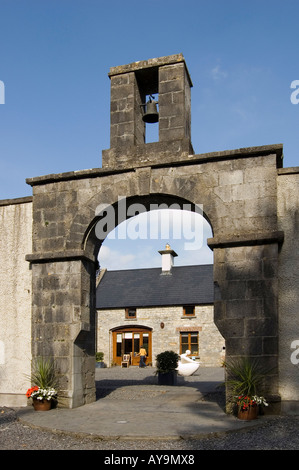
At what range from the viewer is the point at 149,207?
29.7 ft

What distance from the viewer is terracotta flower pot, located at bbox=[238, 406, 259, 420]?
691 cm

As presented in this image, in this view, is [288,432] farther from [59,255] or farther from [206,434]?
[59,255]

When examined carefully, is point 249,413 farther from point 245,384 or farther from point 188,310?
point 188,310

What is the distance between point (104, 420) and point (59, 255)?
296cm

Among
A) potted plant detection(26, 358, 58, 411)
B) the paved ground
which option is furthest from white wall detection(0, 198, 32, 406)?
the paved ground

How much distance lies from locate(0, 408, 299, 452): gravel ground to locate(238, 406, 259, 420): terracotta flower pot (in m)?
0.25

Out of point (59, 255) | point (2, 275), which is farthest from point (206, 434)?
point (2, 275)

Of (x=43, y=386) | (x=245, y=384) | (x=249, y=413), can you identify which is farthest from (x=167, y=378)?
(x=249, y=413)

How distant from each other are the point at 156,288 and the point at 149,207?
18.4 m

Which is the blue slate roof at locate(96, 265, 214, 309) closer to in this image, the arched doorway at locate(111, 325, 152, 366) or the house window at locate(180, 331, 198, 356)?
the arched doorway at locate(111, 325, 152, 366)

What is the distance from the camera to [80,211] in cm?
889

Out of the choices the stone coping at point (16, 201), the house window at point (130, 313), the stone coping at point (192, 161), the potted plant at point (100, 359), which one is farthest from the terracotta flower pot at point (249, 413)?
the house window at point (130, 313)

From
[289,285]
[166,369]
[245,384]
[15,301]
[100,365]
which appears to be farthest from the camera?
[100,365]

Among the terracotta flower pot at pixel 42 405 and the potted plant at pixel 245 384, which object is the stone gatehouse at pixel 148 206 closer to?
the potted plant at pixel 245 384
